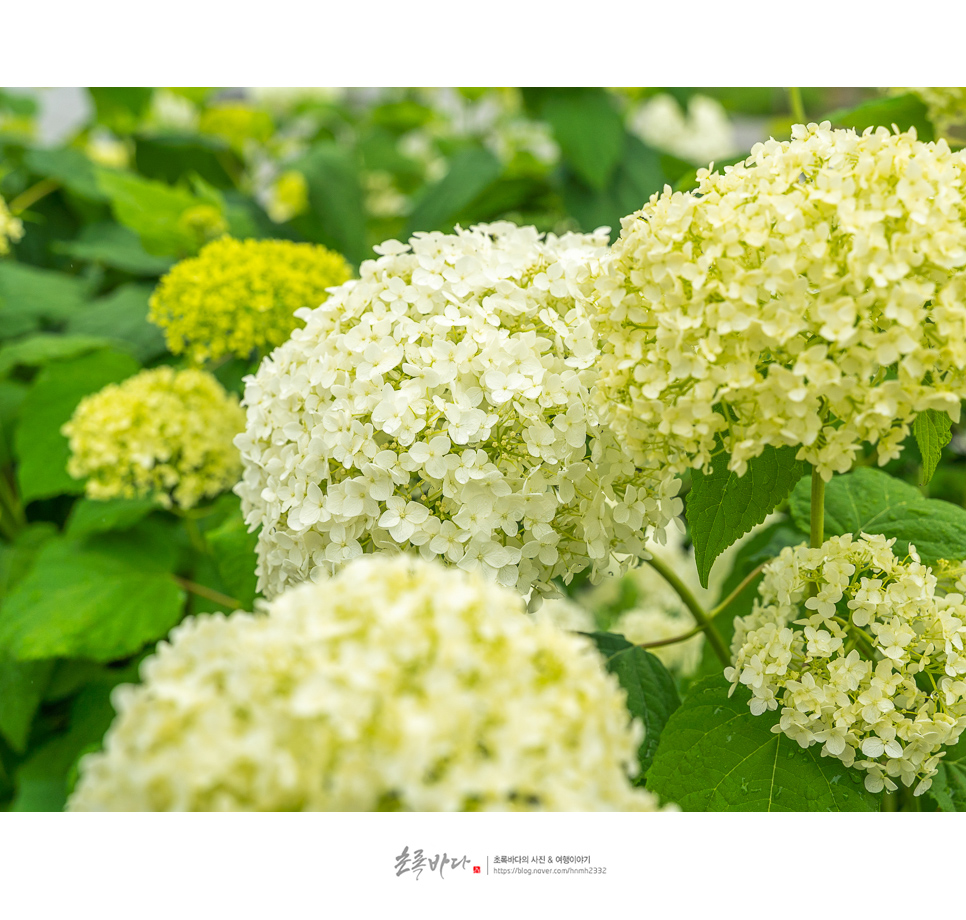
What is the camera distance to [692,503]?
82cm

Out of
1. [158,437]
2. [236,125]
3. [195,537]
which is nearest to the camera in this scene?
[158,437]

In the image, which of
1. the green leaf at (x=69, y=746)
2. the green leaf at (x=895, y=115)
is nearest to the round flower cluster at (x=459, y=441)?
the green leaf at (x=69, y=746)

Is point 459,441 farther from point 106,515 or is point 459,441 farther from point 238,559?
point 106,515

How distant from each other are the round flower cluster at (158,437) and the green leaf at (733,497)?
708 millimetres

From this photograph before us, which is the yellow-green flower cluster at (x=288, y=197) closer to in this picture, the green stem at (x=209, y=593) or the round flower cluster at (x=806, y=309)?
the green stem at (x=209, y=593)

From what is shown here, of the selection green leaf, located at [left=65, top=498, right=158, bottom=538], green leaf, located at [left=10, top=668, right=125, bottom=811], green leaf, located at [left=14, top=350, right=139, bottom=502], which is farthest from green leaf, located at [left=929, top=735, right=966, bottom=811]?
green leaf, located at [left=14, top=350, right=139, bottom=502]

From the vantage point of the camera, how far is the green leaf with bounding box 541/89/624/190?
164 cm

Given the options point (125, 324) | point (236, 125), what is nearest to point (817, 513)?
point (125, 324)

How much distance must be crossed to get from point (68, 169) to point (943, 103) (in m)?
1.61

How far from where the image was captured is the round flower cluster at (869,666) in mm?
740

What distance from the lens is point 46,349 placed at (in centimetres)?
136
